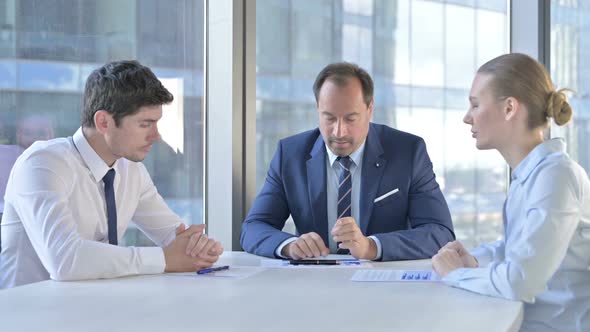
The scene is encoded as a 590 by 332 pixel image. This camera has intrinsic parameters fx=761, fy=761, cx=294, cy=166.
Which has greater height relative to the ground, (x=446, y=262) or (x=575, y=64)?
(x=575, y=64)

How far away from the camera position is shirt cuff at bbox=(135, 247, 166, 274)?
2.32 meters

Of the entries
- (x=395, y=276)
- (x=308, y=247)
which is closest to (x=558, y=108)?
(x=395, y=276)

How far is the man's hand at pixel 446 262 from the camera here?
2178mm

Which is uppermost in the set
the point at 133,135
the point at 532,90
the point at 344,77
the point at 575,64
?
the point at 575,64

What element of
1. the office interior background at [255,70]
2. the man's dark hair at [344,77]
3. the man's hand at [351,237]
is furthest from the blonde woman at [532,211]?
the office interior background at [255,70]

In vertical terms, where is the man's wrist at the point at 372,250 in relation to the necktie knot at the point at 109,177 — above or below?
below

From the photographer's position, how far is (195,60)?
4.25 meters

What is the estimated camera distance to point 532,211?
76.5 inches

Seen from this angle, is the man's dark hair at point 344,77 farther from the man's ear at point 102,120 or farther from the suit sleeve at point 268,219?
the man's ear at point 102,120

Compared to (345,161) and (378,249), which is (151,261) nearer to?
(378,249)

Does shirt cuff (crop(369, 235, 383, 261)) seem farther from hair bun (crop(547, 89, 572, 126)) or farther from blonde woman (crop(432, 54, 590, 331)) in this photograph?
hair bun (crop(547, 89, 572, 126))

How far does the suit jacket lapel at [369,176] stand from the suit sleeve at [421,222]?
149 mm

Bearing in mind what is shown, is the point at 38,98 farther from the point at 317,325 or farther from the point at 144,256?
the point at 317,325

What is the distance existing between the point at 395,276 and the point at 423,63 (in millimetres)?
3420
